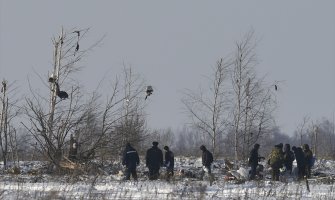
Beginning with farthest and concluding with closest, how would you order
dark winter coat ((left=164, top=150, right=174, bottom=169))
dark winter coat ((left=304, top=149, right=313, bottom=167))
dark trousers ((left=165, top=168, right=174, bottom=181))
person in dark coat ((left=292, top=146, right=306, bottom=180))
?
dark winter coat ((left=164, top=150, right=174, bottom=169)) → dark winter coat ((left=304, top=149, right=313, bottom=167)) → person in dark coat ((left=292, top=146, right=306, bottom=180)) → dark trousers ((left=165, top=168, right=174, bottom=181))

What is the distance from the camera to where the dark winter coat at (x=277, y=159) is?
84.2 ft

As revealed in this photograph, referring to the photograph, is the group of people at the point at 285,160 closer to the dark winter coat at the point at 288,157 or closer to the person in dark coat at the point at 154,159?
the dark winter coat at the point at 288,157

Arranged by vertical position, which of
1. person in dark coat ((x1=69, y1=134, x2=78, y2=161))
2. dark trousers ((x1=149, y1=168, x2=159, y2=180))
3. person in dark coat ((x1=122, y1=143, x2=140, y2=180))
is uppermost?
person in dark coat ((x1=69, y1=134, x2=78, y2=161))

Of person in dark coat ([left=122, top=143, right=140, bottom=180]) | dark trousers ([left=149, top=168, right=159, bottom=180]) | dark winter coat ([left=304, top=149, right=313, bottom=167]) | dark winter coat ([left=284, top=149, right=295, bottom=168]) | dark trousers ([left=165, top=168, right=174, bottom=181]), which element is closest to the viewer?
dark trousers ([left=165, top=168, right=174, bottom=181])

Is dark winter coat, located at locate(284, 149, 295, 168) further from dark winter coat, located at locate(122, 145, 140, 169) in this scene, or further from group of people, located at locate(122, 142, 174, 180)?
dark winter coat, located at locate(122, 145, 140, 169)

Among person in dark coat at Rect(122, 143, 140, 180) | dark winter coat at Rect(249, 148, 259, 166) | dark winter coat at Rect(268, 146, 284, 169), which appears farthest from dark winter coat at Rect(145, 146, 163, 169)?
dark winter coat at Rect(268, 146, 284, 169)

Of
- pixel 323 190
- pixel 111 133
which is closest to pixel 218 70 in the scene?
pixel 111 133

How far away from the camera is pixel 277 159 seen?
25.7 metres

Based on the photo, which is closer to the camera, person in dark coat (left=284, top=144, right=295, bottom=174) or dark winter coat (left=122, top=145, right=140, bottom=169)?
dark winter coat (left=122, top=145, right=140, bottom=169)

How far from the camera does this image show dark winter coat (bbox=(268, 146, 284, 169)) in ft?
84.2

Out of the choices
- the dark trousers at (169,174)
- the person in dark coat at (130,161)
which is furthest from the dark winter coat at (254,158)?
the person in dark coat at (130,161)

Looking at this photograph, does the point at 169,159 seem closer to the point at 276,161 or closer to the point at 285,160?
the point at 276,161

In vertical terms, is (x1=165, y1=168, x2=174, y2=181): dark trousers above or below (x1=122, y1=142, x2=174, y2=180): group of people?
below

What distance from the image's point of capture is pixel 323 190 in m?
19.1
